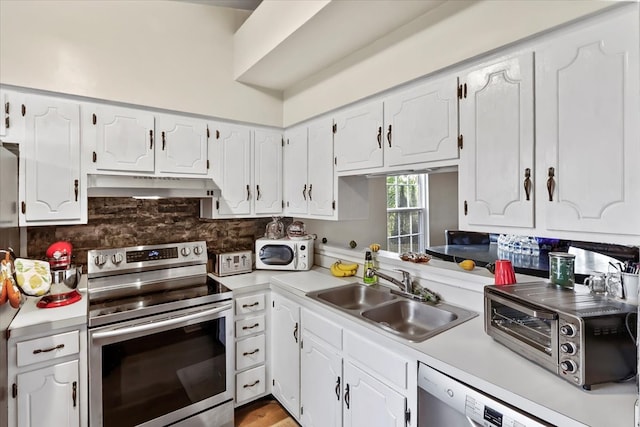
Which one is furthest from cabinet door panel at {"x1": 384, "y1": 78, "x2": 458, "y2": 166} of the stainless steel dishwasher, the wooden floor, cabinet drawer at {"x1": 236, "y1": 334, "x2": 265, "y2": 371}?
the wooden floor

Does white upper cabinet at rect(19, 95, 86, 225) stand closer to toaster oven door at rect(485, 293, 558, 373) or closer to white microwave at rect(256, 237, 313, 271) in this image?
white microwave at rect(256, 237, 313, 271)

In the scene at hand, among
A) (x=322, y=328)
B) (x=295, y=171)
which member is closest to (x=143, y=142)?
(x=295, y=171)

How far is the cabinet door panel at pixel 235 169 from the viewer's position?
A: 2.60 meters

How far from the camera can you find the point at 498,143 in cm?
145

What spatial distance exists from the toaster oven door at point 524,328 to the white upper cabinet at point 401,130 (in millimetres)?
745

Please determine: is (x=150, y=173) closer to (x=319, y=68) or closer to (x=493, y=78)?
(x=319, y=68)

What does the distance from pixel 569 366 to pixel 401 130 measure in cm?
134

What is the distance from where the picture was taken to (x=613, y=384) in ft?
3.42

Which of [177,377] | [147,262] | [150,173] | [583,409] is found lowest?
[177,377]

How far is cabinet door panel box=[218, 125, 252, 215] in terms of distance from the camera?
2598 millimetres

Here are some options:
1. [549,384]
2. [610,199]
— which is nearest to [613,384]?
[549,384]

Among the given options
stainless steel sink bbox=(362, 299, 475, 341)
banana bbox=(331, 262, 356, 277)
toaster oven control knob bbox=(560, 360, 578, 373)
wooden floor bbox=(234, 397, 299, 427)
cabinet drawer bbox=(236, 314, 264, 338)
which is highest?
banana bbox=(331, 262, 356, 277)

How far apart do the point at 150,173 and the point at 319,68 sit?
1452 mm

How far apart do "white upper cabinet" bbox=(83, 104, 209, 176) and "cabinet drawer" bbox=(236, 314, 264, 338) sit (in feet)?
3.80
